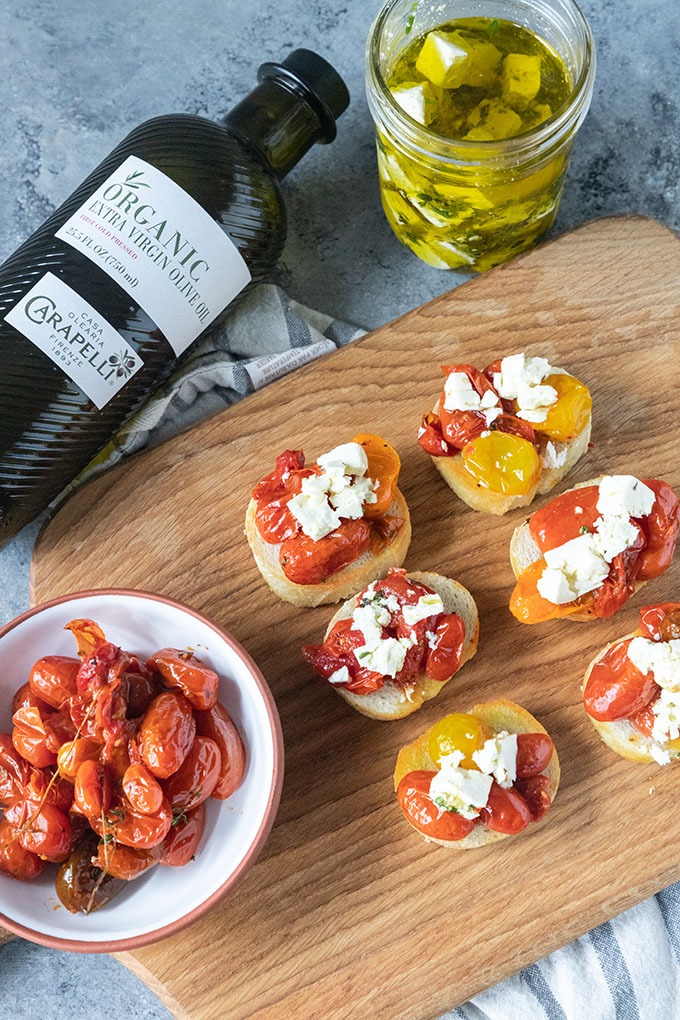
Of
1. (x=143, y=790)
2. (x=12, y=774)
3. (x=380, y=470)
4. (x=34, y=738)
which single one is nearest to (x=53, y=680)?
(x=34, y=738)

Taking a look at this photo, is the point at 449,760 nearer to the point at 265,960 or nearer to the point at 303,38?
the point at 265,960

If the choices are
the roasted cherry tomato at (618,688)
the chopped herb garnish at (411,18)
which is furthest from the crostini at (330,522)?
the chopped herb garnish at (411,18)

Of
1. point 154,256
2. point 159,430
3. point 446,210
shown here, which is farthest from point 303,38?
point 159,430

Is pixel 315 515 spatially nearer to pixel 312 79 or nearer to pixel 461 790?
pixel 461 790

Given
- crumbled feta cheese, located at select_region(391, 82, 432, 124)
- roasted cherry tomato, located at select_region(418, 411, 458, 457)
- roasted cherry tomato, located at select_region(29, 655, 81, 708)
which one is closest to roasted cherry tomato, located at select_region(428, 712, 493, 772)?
roasted cherry tomato, located at select_region(418, 411, 458, 457)

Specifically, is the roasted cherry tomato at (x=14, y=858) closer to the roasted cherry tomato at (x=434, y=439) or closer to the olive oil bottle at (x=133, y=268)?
the olive oil bottle at (x=133, y=268)

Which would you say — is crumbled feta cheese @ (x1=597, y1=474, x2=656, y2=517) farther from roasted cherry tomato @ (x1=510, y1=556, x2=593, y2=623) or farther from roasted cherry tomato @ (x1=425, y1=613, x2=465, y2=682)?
roasted cherry tomato @ (x1=425, y1=613, x2=465, y2=682)
